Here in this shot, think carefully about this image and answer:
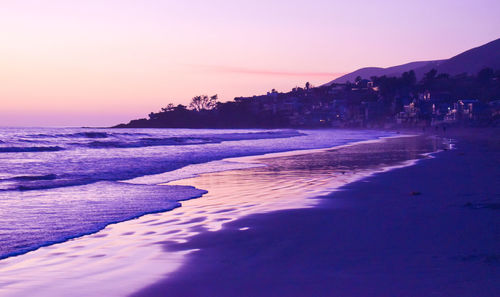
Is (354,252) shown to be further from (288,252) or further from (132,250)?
(132,250)

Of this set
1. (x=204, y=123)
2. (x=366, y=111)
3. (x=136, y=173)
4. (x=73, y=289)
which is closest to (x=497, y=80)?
(x=366, y=111)

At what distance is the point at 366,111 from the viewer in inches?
5645

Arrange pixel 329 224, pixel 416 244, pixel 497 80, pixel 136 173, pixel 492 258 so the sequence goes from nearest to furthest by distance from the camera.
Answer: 1. pixel 492 258
2. pixel 416 244
3. pixel 329 224
4. pixel 136 173
5. pixel 497 80

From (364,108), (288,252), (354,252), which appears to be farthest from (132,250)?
(364,108)

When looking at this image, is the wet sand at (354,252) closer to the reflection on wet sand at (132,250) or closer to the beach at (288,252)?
the beach at (288,252)

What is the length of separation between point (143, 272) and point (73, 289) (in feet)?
2.33

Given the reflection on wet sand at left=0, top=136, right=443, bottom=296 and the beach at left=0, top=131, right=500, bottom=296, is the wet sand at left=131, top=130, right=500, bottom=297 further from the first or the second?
the reflection on wet sand at left=0, top=136, right=443, bottom=296

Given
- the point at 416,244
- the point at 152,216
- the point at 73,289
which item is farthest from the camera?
the point at 152,216

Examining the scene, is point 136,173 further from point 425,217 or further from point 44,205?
point 425,217

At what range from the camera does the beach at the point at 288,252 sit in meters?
4.17

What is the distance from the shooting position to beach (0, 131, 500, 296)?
417cm

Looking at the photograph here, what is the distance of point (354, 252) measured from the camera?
17.2ft

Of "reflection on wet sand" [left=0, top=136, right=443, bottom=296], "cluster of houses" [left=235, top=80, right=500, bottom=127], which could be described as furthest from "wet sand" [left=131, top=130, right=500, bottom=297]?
"cluster of houses" [left=235, top=80, right=500, bottom=127]

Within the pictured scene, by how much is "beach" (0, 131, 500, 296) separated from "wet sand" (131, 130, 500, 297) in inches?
0.4
